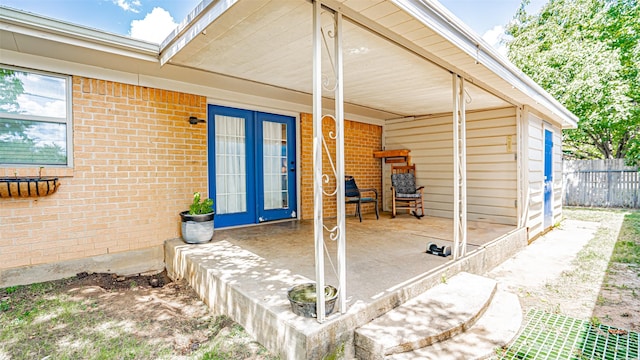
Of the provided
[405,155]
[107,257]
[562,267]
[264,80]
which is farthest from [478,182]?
[107,257]

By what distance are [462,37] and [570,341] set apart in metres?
2.51

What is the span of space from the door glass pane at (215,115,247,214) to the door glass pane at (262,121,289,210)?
1.29ft

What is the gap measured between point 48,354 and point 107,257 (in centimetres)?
154

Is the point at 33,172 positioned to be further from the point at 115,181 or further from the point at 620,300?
the point at 620,300

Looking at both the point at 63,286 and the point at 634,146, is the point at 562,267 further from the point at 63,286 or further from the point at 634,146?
the point at 634,146

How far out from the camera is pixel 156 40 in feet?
10.3

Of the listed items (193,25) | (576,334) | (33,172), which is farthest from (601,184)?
(33,172)

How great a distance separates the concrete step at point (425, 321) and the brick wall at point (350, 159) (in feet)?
10.3

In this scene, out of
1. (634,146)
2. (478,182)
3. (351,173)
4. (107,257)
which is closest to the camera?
(107,257)

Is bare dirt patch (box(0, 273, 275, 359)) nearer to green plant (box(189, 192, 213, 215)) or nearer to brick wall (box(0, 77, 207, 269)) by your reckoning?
brick wall (box(0, 77, 207, 269))

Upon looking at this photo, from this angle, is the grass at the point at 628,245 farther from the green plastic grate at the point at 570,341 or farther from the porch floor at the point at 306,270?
the green plastic grate at the point at 570,341

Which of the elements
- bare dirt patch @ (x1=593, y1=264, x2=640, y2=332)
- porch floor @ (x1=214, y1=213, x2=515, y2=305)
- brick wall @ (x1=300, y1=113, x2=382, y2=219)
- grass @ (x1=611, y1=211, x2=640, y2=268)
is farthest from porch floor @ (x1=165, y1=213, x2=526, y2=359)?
grass @ (x1=611, y1=211, x2=640, y2=268)

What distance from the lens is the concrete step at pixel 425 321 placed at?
6.36 ft

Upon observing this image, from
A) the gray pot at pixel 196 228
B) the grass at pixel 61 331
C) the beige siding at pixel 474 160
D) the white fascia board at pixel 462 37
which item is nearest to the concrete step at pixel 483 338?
the grass at pixel 61 331
